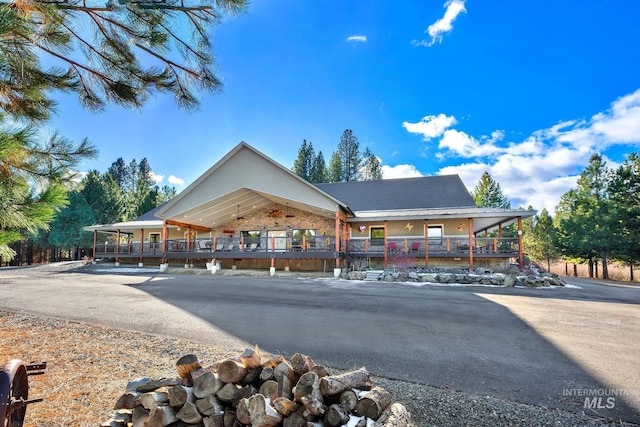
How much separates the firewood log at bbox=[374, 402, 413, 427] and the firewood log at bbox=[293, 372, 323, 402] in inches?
18.2

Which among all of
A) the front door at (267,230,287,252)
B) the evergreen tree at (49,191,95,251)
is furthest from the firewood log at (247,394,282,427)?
the evergreen tree at (49,191,95,251)

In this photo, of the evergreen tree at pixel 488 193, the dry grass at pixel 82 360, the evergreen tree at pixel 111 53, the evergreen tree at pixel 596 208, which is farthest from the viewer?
the evergreen tree at pixel 488 193

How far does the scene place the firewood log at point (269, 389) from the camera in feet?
7.49

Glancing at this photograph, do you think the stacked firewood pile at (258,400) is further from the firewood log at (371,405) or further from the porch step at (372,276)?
the porch step at (372,276)

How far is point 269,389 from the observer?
231cm

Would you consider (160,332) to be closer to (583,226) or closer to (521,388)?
(521,388)

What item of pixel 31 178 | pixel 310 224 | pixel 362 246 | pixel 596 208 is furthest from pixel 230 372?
pixel 596 208

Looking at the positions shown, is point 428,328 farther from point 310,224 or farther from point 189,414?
point 310,224

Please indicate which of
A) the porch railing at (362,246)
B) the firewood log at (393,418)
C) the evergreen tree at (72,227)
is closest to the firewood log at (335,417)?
the firewood log at (393,418)

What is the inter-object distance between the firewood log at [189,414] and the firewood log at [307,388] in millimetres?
724

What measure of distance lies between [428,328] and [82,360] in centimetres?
562

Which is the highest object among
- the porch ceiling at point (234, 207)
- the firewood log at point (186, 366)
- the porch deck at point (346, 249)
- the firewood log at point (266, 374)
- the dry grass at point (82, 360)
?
the porch ceiling at point (234, 207)

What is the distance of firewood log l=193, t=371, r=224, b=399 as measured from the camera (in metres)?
2.29

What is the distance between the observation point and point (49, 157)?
3.53 meters
